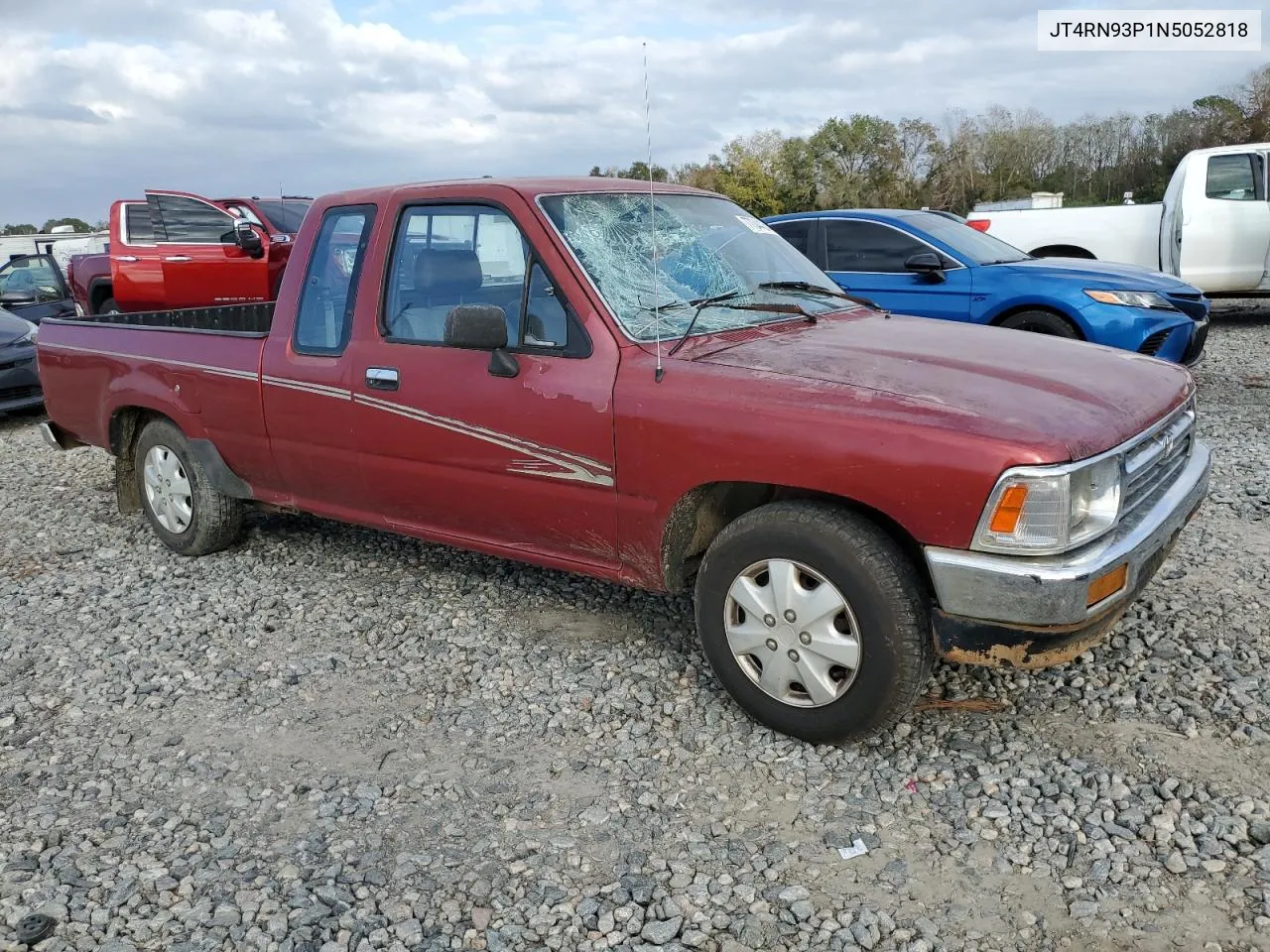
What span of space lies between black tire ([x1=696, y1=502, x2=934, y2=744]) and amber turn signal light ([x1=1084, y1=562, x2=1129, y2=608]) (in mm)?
457

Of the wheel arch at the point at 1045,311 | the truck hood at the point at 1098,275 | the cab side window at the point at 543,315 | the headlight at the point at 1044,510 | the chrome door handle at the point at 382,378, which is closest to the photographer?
the headlight at the point at 1044,510

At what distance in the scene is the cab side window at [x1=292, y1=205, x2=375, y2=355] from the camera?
4.39 meters

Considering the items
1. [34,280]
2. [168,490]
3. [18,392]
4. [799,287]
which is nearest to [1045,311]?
[799,287]

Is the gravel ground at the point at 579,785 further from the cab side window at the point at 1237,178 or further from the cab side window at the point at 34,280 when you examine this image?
the cab side window at the point at 34,280

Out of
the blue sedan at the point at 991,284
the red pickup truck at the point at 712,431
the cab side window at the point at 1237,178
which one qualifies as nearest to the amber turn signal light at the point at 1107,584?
the red pickup truck at the point at 712,431

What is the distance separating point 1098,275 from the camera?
7.81 meters

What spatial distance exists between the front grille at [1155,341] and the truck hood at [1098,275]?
0.40 metres

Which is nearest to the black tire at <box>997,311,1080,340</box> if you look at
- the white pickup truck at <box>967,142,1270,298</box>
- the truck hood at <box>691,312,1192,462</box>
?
the truck hood at <box>691,312,1192,462</box>

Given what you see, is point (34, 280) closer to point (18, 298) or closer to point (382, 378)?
point (18, 298)

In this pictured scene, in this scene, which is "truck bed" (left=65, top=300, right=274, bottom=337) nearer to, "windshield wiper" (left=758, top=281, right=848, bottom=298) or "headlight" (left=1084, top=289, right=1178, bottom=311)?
"windshield wiper" (left=758, top=281, right=848, bottom=298)

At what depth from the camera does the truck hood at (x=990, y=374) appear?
2.93m

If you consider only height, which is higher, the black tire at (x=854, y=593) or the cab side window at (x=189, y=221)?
Result: the cab side window at (x=189, y=221)

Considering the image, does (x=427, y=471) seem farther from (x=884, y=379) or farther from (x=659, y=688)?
(x=884, y=379)

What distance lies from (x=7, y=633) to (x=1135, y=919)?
→ 4617mm
